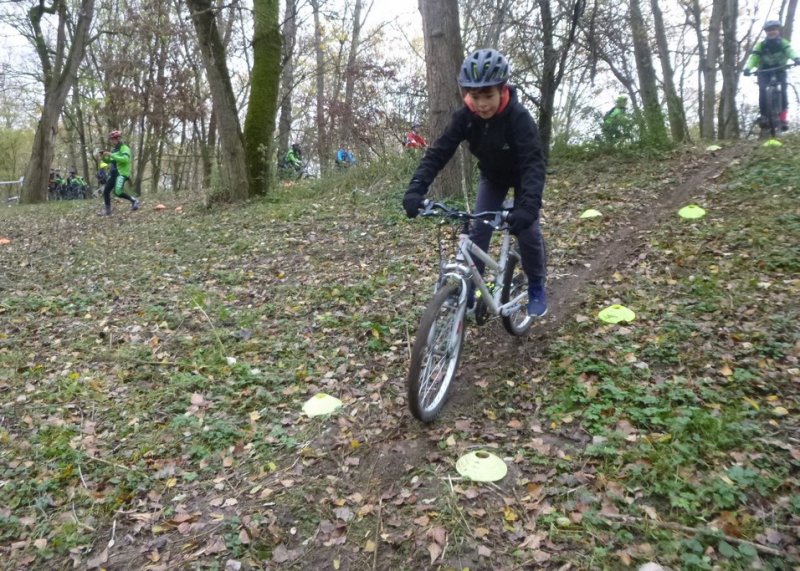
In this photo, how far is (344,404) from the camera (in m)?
4.20

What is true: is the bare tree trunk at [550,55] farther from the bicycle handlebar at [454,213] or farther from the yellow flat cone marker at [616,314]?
the bicycle handlebar at [454,213]

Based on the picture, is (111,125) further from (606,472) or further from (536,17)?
(606,472)

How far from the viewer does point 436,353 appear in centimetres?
370

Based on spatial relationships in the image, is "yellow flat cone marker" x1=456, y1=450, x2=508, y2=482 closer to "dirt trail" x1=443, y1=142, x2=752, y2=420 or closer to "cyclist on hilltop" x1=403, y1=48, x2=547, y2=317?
"dirt trail" x1=443, y1=142, x2=752, y2=420

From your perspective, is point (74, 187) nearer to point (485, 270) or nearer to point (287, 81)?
point (287, 81)

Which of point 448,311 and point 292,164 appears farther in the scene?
point 292,164

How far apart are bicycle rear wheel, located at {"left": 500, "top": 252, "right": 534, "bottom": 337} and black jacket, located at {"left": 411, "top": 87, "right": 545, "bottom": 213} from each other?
745 mm

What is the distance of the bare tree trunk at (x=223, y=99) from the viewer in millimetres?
10117

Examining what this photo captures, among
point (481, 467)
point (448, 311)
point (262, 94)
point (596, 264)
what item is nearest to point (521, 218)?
point (448, 311)

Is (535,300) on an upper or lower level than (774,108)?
lower

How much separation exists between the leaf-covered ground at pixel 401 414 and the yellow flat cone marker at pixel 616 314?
0.46 ft

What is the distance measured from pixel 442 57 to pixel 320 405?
235 inches

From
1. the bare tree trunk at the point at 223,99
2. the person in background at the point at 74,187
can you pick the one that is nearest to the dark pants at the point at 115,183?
the bare tree trunk at the point at 223,99

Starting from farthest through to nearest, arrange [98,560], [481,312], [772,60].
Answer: [772,60], [481,312], [98,560]
